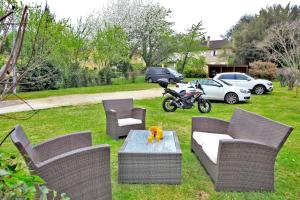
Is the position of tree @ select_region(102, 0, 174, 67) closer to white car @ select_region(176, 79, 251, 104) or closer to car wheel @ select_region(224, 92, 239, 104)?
white car @ select_region(176, 79, 251, 104)

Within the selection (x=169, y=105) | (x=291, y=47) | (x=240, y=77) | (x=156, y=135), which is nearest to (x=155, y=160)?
(x=156, y=135)

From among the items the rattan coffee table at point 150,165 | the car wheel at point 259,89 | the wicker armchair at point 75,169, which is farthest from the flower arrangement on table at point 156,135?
the car wheel at point 259,89

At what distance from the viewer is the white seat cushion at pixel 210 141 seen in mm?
3245

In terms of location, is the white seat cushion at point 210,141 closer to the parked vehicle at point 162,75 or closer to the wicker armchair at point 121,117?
the wicker armchair at point 121,117

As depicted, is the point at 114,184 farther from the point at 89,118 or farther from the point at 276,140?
the point at 89,118

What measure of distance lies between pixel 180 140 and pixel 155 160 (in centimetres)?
212

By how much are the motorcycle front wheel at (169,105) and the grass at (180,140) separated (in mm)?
218

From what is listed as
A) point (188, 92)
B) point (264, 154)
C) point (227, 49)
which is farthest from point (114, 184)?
point (227, 49)

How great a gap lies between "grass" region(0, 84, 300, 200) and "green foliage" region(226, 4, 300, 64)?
1939cm

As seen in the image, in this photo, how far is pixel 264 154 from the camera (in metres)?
2.92

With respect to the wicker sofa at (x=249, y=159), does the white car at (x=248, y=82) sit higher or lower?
higher

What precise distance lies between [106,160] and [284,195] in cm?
228

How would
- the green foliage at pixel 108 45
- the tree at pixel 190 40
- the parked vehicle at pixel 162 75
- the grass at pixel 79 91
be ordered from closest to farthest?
1. the grass at pixel 79 91
2. the green foliage at pixel 108 45
3. the parked vehicle at pixel 162 75
4. the tree at pixel 190 40

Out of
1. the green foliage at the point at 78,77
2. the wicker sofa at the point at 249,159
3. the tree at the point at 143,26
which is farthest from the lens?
the tree at the point at 143,26
